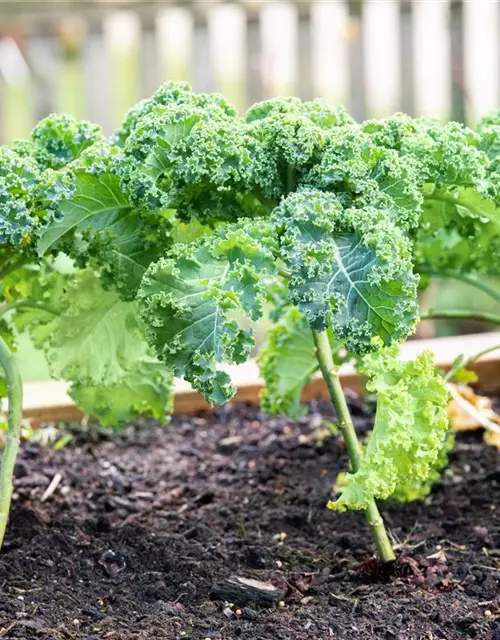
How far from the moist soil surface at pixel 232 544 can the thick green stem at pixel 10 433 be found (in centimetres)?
26

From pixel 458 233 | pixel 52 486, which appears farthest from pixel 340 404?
pixel 52 486

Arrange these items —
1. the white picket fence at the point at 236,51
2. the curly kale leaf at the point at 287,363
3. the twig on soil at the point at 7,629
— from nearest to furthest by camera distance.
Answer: the twig on soil at the point at 7,629 < the curly kale leaf at the point at 287,363 < the white picket fence at the point at 236,51

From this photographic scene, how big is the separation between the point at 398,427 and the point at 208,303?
0.67m

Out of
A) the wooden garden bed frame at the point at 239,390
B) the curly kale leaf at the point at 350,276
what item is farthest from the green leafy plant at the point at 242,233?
the wooden garden bed frame at the point at 239,390

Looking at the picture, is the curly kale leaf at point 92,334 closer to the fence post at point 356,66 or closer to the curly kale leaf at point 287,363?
the curly kale leaf at point 287,363

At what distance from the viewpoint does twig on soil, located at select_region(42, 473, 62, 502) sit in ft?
11.9

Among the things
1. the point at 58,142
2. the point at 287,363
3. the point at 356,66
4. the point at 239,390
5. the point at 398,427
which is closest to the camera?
the point at 398,427

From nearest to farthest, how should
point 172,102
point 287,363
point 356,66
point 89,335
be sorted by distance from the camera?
point 172,102
point 89,335
point 287,363
point 356,66

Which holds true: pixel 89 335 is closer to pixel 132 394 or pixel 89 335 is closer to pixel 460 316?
pixel 132 394

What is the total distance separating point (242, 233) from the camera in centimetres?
241

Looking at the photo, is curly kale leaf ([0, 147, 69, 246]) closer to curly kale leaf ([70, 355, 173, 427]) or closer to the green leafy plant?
the green leafy plant

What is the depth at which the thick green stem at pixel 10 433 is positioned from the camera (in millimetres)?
2760

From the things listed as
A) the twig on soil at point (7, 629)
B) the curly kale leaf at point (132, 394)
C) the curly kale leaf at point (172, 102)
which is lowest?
the twig on soil at point (7, 629)

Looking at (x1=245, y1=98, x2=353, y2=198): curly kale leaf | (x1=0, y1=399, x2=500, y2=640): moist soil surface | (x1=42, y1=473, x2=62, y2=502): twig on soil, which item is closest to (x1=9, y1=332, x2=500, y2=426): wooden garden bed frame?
(x1=0, y1=399, x2=500, y2=640): moist soil surface
